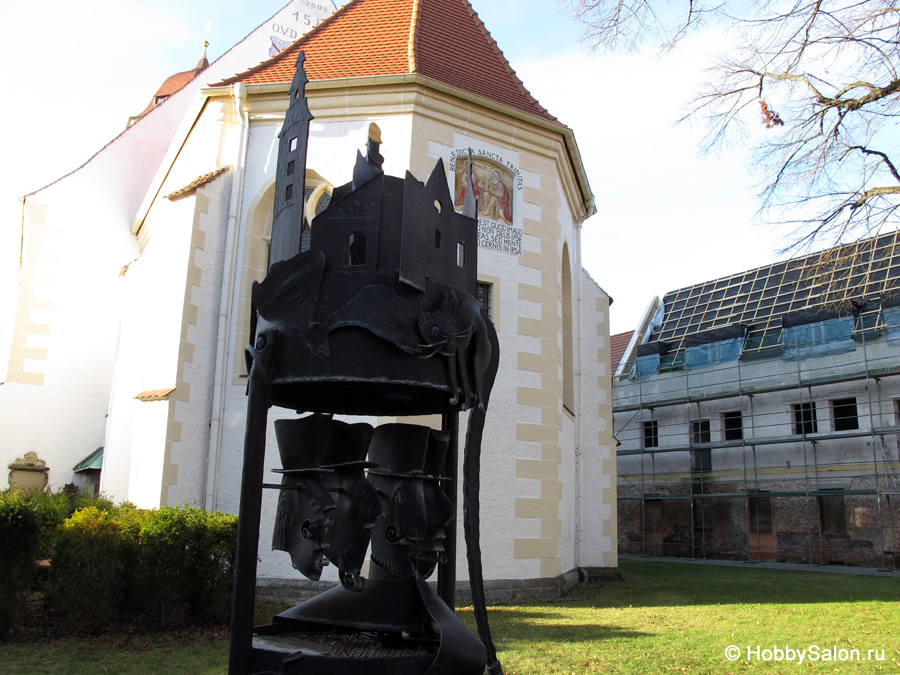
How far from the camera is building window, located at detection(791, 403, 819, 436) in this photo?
894 inches

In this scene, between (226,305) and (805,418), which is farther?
(805,418)

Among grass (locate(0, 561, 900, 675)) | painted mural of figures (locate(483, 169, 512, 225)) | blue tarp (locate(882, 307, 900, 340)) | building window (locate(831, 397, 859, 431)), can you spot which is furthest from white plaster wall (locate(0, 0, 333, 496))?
building window (locate(831, 397, 859, 431))

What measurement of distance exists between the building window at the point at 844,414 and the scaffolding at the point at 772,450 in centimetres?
4

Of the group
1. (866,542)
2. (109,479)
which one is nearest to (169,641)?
(109,479)

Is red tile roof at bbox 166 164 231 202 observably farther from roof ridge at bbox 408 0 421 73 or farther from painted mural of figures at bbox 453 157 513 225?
painted mural of figures at bbox 453 157 513 225

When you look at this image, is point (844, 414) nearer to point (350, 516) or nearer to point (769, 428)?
point (769, 428)

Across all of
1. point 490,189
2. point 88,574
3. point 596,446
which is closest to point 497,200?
point 490,189

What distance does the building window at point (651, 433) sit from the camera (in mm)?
27031

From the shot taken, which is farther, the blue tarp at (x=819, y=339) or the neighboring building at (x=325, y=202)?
the blue tarp at (x=819, y=339)

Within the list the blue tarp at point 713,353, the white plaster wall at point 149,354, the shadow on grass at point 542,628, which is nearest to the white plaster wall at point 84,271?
the white plaster wall at point 149,354

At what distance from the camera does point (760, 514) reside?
2352 centimetres

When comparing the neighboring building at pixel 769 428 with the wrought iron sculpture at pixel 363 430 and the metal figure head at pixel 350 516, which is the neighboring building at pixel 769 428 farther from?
the metal figure head at pixel 350 516

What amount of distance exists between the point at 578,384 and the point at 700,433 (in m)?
13.0

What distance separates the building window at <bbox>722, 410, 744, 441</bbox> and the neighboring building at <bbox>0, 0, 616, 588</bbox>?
43.6ft
